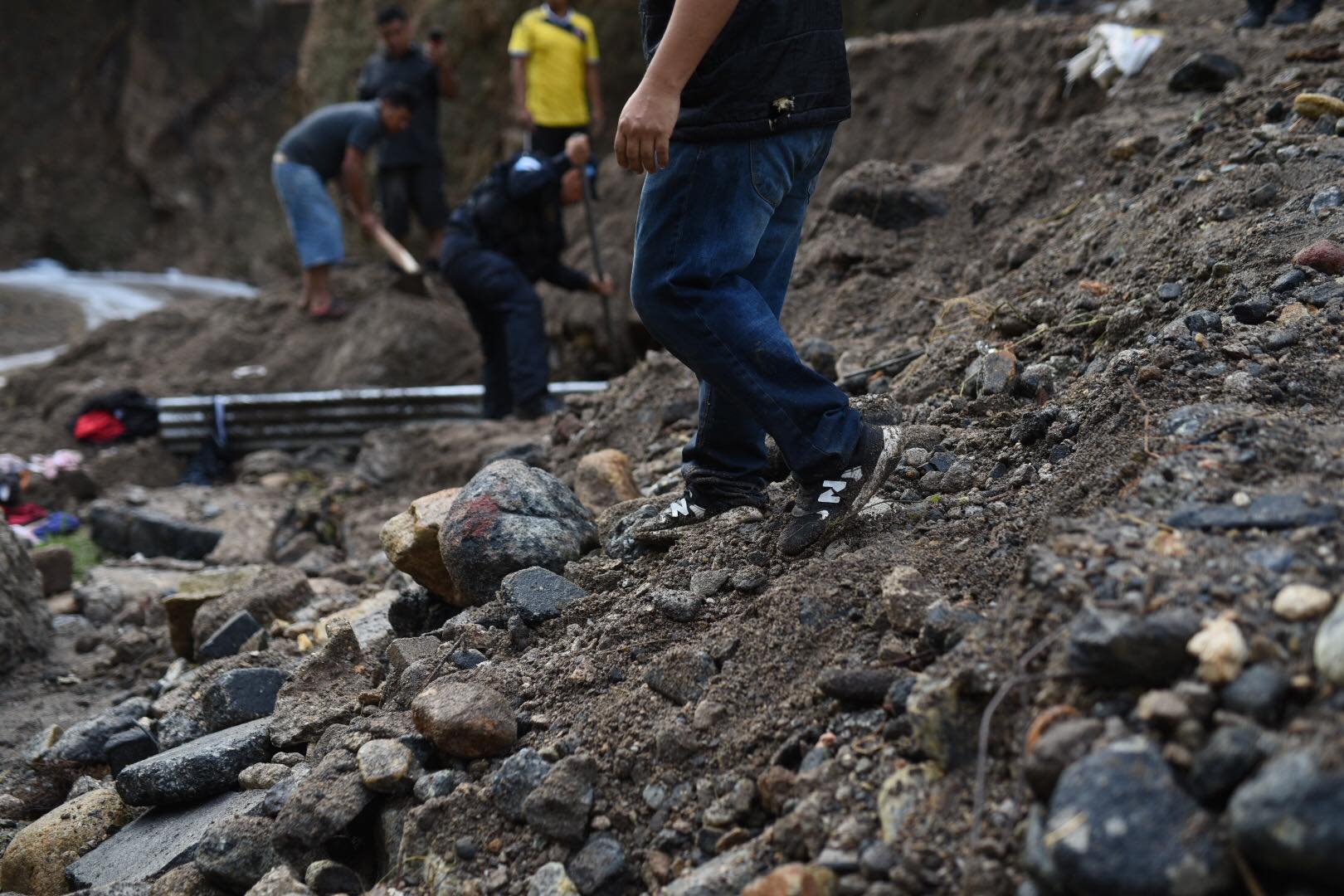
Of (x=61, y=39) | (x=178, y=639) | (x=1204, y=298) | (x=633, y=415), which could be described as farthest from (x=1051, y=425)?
(x=61, y=39)

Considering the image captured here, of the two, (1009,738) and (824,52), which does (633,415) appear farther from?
(1009,738)

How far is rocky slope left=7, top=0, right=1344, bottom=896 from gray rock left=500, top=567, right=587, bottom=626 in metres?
0.01

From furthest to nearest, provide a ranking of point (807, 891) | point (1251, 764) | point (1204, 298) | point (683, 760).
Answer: point (1204, 298) → point (683, 760) → point (807, 891) → point (1251, 764)

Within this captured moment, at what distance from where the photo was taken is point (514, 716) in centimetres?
212

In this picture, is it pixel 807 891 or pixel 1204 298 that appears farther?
pixel 1204 298

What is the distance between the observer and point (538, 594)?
251cm

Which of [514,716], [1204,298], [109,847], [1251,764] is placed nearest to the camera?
[1251,764]

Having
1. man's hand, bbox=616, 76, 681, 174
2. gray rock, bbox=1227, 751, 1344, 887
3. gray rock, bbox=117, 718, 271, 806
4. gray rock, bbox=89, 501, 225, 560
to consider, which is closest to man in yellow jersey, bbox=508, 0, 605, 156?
gray rock, bbox=89, 501, 225, 560

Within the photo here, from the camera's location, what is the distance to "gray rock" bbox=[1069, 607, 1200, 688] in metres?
1.44

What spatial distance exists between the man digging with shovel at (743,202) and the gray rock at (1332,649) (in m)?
1.03

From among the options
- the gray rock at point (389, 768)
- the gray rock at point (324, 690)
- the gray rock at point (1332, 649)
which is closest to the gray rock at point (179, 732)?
the gray rock at point (324, 690)

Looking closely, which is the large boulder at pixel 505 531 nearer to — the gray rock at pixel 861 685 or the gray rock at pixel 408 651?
the gray rock at pixel 408 651

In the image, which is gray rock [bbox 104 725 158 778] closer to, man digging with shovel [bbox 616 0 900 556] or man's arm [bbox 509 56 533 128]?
man digging with shovel [bbox 616 0 900 556]

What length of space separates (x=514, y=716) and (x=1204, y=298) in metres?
1.89
